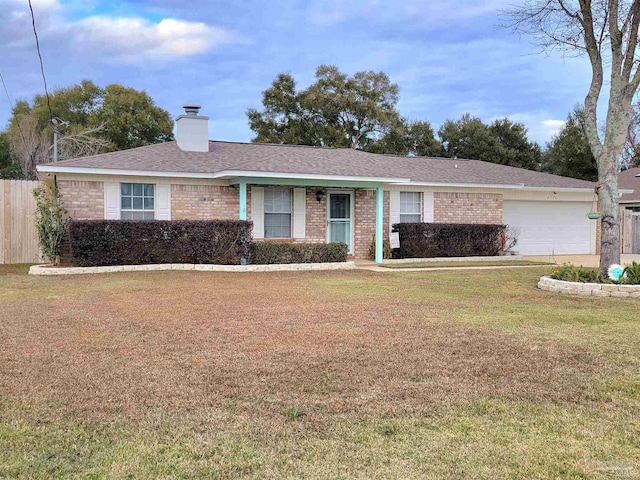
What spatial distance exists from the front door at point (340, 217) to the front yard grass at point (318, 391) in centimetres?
893

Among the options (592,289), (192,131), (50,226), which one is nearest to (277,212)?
(192,131)

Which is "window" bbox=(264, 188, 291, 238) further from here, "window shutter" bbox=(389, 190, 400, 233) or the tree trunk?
the tree trunk

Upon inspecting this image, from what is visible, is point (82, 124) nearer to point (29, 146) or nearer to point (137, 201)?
point (29, 146)

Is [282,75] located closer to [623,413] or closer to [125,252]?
[125,252]

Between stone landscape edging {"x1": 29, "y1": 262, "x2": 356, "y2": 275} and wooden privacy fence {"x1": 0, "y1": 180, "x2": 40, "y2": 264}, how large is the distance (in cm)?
261

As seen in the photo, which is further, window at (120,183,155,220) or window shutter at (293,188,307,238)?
window shutter at (293,188,307,238)

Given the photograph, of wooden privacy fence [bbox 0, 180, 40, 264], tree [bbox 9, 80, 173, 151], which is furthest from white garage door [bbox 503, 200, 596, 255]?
tree [bbox 9, 80, 173, 151]

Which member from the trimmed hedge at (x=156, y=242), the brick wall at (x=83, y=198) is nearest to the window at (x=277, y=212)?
the trimmed hedge at (x=156, y=242)

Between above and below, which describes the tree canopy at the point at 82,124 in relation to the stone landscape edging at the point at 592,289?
above

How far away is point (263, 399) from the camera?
164 inches

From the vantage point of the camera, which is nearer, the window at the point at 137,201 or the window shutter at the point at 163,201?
the window at the point at 137,201

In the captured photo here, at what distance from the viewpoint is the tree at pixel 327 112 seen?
3812 cm

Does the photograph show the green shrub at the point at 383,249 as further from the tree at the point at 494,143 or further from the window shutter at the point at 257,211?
the tree at the point at 494,143

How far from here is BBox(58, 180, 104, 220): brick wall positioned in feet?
47.2
